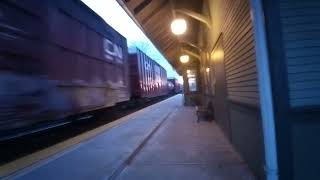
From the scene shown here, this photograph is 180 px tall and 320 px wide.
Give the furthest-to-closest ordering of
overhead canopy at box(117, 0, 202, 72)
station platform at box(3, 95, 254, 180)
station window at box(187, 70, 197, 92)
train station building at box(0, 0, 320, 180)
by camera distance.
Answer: station window at box(187, 70, 197, 92) → overhead canopy at box(117, 0, 202, 72) → station platform at box(3, 95, 254, 180) → train station building at box(0, 0, 320, 180)

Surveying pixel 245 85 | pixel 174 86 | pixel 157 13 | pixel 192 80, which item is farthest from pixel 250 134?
pixel 174 86

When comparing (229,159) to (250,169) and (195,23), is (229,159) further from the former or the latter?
(195,23)

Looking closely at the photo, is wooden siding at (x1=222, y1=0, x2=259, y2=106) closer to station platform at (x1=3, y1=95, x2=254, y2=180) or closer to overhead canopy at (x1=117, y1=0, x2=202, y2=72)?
station platform at (x1=3, y1=95, x2=254, y2=180)

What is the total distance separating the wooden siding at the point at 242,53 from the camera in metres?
5.07

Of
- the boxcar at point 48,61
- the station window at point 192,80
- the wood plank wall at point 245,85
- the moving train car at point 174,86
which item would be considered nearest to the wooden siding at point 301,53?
Answer: the wood plank wall at point 245,85

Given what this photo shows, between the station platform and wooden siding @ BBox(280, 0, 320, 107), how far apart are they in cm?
169

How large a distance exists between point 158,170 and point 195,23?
10.7 metres

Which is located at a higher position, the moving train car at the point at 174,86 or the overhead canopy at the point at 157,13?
the overhead canopy at the point at 157,13

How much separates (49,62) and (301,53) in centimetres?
564

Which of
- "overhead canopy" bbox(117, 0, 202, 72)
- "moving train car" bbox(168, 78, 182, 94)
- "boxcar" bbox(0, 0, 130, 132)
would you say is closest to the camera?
"boxcar" bbox(0, 0, 130, 132)

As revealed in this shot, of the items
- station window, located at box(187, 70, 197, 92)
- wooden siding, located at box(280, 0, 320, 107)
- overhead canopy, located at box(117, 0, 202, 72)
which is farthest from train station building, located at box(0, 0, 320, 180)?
station window, located at box(187, 70, 197, 92)

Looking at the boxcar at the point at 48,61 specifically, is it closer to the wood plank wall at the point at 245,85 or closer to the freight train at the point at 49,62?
the freight train at the point at 49,62

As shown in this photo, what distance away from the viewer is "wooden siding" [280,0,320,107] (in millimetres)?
4383

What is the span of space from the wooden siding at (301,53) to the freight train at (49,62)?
442cm
